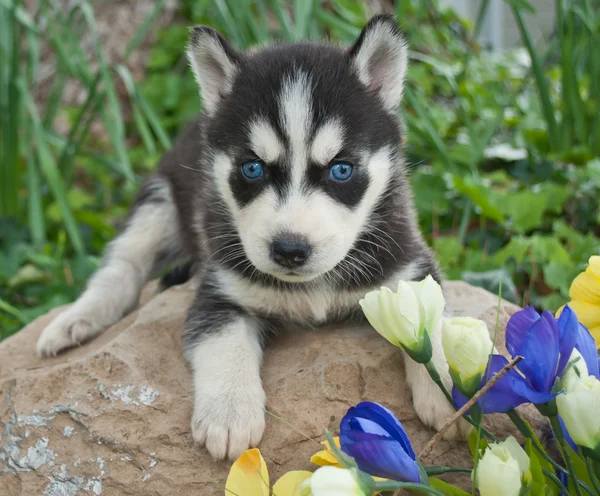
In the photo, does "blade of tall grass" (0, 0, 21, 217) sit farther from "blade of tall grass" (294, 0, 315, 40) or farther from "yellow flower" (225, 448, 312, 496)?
"yellow flower" (225, 448, 312, 496)

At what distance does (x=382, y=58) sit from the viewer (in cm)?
269

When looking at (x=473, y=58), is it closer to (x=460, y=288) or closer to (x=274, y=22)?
(x=274, y=22)

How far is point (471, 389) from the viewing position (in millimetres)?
1607

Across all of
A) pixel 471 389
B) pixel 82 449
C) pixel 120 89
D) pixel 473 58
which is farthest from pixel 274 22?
pixel 471 389

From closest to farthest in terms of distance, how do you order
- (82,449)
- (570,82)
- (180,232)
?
(82,449) → (180,232) → (570,82)

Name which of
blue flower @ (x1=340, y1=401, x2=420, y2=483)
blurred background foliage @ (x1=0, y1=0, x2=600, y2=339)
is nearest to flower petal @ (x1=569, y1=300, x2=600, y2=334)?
blue flower @ (x1=340, y1=401, x2=420, y2=483)

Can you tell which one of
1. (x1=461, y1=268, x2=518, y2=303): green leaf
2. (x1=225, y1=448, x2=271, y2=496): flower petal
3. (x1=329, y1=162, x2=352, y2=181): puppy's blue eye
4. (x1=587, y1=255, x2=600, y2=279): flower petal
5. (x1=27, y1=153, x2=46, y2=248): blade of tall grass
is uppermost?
(x1=587, y1=255, x2=600, y2=279): flower petal

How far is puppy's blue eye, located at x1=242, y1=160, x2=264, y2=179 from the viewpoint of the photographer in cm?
241

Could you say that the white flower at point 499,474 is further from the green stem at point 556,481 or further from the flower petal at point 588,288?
the flower petal at point 588,288

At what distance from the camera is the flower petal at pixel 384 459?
1469 millimetres

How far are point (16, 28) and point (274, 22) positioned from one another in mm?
2914

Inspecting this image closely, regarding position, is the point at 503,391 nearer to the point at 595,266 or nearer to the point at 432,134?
the point at 595,266

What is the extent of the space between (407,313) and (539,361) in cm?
32

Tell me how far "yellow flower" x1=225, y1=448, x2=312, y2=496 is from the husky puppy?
30 cm
